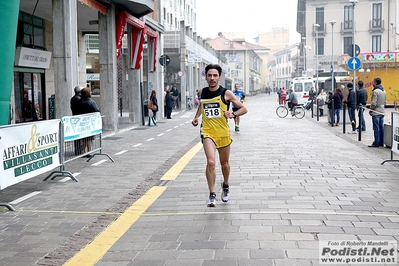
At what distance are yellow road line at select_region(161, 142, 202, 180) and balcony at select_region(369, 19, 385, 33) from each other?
5385cm

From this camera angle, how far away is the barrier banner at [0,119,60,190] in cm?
719

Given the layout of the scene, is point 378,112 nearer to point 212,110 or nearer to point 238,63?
point 212,110

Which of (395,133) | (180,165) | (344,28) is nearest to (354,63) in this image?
(395,133)

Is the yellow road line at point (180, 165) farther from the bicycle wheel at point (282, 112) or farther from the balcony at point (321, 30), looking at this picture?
the balcony at point (321, 30)

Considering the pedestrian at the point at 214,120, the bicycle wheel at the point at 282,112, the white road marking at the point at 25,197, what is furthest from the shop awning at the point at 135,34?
the pedestrian at the point at 214,120

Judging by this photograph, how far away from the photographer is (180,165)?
1087 centimetres

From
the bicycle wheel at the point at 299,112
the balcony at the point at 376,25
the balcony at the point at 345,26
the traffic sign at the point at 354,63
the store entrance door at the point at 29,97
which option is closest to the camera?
the store entrance door at the point at 29,97

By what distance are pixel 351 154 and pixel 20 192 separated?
298 inches

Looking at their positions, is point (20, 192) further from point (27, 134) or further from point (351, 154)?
point (351, 154)

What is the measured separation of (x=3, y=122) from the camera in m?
8.75

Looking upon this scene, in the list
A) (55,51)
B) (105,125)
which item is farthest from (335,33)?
(55,51)

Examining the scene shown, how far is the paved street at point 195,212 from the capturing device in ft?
16.2

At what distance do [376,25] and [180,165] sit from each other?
57621 millimetres

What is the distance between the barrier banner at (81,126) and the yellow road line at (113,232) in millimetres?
2385
